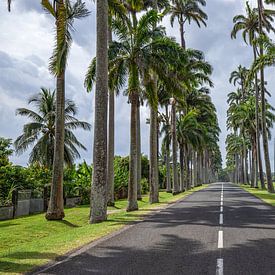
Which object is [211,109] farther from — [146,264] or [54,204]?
[146,264]

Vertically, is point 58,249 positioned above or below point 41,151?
below

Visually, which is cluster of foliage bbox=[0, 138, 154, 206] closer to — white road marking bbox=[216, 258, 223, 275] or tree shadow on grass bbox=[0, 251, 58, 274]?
tree shadow on grass bbox=[0, 251, 58, 274]

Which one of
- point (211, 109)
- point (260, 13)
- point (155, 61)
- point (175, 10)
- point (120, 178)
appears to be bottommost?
point (120, 178)

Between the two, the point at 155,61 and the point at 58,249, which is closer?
the point at 58,249

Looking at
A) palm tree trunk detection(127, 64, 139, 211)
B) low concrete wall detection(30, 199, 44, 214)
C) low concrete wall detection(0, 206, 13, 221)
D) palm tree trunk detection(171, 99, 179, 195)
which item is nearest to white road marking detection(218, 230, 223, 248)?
palm tree trunk detection(127, 64, 139, 211)

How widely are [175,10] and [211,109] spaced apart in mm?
18832

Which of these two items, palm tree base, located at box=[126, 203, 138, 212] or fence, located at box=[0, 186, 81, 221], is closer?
palm tree base, located at box=[126, 203, 138, 212]

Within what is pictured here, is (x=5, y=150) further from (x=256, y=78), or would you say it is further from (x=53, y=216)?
(x=256, y=78)

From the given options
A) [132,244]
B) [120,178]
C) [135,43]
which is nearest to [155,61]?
[135,43]

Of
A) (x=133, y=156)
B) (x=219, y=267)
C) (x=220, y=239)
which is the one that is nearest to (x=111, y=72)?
(x=133, y=156)

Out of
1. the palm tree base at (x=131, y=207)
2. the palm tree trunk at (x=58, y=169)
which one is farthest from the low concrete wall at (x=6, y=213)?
the palm tree base at (x=131, y=207)

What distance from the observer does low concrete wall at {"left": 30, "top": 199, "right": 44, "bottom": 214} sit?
25.8 metres

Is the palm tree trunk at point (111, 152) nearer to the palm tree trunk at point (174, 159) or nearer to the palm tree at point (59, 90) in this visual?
the palm tree at point (59, 90)

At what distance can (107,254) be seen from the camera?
339 inches
